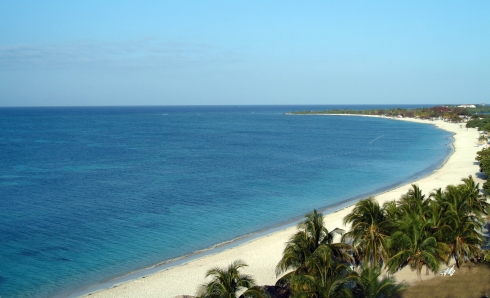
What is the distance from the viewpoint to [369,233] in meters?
23.2

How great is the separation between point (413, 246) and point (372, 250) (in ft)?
6.26

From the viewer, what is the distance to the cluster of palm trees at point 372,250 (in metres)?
17.6

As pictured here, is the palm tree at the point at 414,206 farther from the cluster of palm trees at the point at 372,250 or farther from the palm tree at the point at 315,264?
the palm tree at the point at 315,264

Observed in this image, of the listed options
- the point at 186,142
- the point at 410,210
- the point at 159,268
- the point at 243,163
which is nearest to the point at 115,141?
the point at 186,142

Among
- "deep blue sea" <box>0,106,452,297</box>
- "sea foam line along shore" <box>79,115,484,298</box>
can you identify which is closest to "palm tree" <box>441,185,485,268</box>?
"sea foam line along shore" <box>79,115,484,298</box>

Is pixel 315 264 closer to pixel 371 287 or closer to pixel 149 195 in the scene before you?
pixel 371 287

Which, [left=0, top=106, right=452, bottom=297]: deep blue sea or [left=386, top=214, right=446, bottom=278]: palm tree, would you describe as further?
[left=0, top=106, right=452, bottom=297]: deep blue sea

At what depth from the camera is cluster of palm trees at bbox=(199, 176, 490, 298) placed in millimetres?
17594

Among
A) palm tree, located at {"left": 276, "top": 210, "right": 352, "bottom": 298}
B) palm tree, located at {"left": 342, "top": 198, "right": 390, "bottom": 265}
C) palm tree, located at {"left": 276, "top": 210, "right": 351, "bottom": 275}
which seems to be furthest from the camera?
palm tree, located at {"left": 342, "top": 198, "right": 390, "bottom": 265}

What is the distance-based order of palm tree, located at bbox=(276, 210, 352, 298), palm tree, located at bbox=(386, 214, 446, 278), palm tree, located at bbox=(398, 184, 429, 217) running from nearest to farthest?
palm tree, located at bbox=(276, 210, 352, 298), palm tree, located at bbox=(386, 214, 446, 278), palm tree, located at bbox=(398, 184, 429, 217)

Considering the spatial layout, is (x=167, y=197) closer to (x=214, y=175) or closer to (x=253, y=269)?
(x=214, y=175)

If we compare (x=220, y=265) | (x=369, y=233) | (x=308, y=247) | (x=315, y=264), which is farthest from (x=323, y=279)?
(x=220, y=265)

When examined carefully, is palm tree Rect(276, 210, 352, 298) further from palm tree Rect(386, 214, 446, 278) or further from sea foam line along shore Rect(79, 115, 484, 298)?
sea foam line along shore Rect(79, 115, 484, 298)

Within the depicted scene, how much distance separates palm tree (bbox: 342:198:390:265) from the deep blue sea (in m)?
12.3
